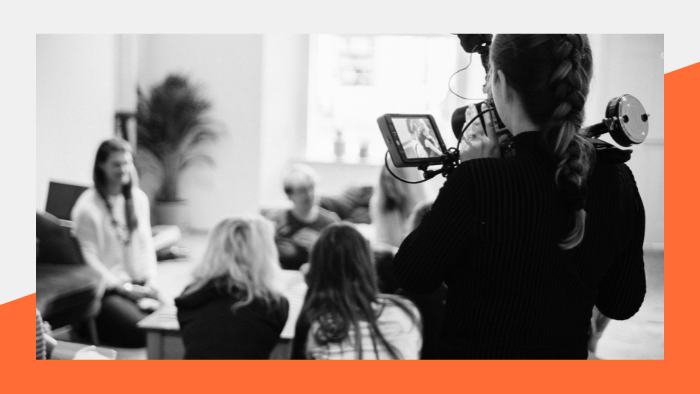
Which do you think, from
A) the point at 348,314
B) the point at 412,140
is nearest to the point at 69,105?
the point at 348,314

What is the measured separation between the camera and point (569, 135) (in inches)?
39.5

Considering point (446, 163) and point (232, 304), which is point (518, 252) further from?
point (232, 304)

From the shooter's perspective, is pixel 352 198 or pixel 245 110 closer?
Answer: pixel 352 198

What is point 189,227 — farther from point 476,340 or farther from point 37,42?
point 476,340

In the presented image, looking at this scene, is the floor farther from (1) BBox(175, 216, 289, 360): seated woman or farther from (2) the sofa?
(2) the sofa

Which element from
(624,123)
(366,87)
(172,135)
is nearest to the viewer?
(624,123)

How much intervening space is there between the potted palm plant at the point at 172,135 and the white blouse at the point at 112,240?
2.32 meters

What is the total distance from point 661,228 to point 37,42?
2232 mm

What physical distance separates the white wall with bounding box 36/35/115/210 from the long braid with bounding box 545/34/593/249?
1.83m

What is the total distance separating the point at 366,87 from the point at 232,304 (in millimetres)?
3413

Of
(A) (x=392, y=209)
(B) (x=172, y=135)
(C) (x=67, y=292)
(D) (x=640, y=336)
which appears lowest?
(D) (x=640, y=336)

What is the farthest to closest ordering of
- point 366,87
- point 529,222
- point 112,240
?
point 366,87 → point 112,240 → point 529,222

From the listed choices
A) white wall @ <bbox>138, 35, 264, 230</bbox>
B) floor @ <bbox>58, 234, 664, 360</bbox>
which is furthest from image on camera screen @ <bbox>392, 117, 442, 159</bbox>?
white wall @ <bbox>138, 35, 264, 230</bbox>
